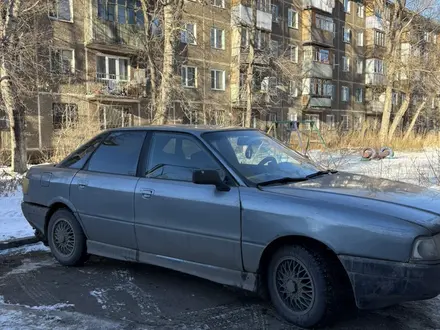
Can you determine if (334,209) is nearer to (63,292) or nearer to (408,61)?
(63,292)

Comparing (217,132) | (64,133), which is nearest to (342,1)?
(64,133)

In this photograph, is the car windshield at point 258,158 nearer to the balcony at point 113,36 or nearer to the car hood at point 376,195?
the car hood at point 376,195

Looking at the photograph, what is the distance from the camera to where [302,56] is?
40.4 meters

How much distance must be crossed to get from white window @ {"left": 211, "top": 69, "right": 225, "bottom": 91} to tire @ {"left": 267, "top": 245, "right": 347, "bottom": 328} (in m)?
29.9

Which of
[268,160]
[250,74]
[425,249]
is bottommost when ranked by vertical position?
[425,249]

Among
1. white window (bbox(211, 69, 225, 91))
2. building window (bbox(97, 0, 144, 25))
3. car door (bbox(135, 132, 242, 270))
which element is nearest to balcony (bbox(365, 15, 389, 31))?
white window (bbox(211, 69, 225, 91))

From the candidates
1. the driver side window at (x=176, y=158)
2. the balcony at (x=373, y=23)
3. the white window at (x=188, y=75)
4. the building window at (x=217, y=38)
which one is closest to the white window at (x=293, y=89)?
the building window at (x=217, y=38)

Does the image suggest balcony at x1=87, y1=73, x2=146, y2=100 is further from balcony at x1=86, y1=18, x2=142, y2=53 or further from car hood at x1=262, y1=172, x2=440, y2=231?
car hood at x1=262, y1=172, x2=440, y2=231

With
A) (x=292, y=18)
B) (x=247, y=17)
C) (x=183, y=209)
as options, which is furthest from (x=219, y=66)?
(x=183, y=209)

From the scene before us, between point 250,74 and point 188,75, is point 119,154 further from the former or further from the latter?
point 188,75

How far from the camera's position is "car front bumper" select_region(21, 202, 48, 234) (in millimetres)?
5398

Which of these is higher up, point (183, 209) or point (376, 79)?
point (376, 79)

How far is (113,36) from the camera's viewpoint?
26.0 meters

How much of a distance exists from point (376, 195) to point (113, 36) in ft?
81.5
